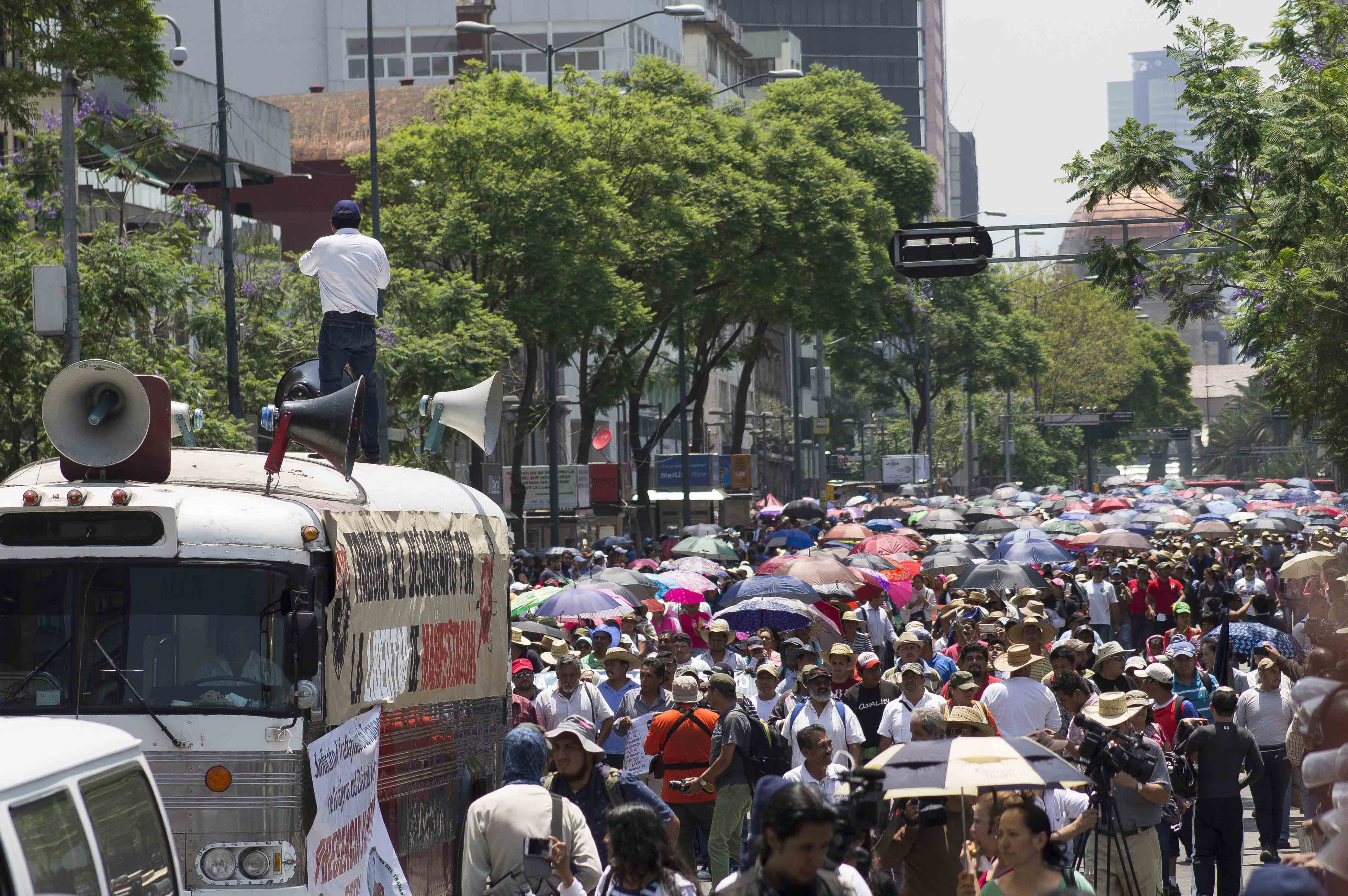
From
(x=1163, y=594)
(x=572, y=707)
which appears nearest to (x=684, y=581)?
(x=1163, y=594)

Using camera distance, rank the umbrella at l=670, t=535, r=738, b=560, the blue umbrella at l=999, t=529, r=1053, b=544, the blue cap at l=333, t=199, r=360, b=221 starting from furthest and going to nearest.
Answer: the umbrella at l=670, t=535, r=738, b=560 → the blue umbrella at l=999, t=529, r=1053, b=544 → the blue cap at l=333, t=199, r=360, b=221

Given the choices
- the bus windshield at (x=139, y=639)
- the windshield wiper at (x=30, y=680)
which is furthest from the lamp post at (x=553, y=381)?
the windshield wiper at (x=30, y=680)

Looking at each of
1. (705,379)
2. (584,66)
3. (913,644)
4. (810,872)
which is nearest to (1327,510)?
(705,379)

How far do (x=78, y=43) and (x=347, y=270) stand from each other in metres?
8.19

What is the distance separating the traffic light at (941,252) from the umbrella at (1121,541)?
12.3 meters

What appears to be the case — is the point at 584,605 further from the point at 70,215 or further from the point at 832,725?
the point at 832,725

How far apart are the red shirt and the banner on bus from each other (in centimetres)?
1512

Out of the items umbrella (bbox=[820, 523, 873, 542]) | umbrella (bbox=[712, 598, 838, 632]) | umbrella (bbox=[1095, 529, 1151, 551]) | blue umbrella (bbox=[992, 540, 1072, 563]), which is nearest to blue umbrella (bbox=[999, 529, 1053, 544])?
blue umbrella (bbox=[992, 540, 1072, 563])

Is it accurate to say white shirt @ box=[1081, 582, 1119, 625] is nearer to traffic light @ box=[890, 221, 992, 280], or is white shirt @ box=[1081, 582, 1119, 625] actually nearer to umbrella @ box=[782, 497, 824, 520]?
traffic light @ box=[890, 221, 992, 280]

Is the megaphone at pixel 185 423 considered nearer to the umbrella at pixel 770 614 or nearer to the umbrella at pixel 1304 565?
the umbrella at pixel 770 614

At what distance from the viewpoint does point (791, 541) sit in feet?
123

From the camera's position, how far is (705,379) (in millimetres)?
51688

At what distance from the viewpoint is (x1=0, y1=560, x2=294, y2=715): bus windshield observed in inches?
348

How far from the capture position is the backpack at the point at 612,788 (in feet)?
29.7
